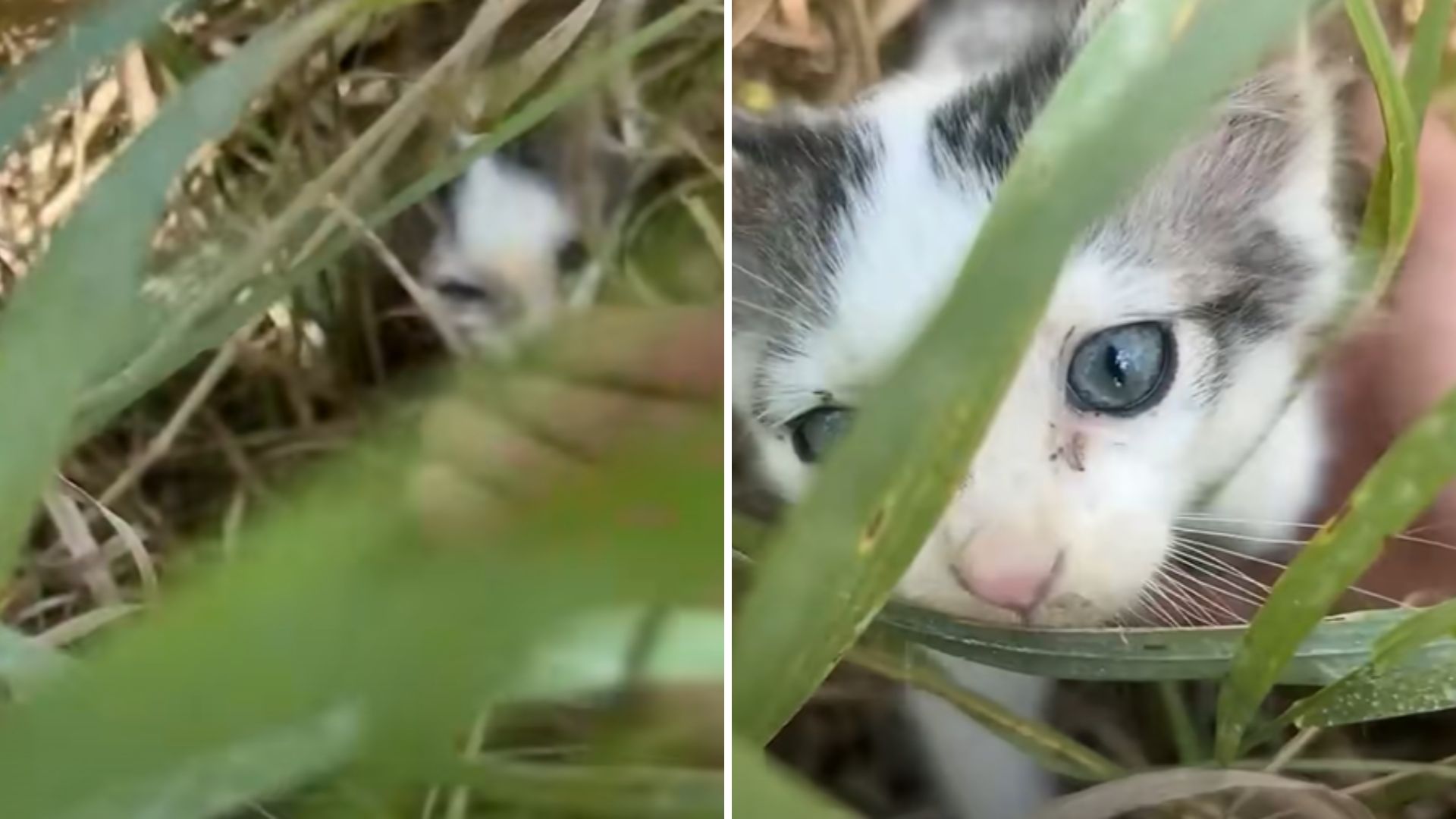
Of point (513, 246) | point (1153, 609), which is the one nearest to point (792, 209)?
point (513, 246)

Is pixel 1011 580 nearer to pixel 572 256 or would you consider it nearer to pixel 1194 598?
pixel 1194 598

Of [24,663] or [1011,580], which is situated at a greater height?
[24,663]

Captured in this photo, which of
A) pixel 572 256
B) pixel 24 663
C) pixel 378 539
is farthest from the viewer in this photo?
pixel 572 256

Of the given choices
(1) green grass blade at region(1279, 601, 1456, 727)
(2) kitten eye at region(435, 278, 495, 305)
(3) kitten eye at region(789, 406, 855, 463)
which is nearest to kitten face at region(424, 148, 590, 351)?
(2) kitten eye at region(435, 278, 495, 305)

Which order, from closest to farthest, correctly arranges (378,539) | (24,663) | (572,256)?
1. (378,539)
2. (24,663)
3. (572,256)

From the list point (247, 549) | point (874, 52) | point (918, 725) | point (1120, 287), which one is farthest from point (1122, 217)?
point (247, 549)

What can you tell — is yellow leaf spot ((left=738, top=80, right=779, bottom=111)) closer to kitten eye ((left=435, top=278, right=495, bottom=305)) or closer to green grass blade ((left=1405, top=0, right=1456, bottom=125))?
kitten eye ((left=435, top=278, right=495, bottom=305))

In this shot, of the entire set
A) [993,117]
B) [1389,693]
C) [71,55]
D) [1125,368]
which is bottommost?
[1389,693]

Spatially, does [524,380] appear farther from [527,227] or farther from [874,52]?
[874,52]
